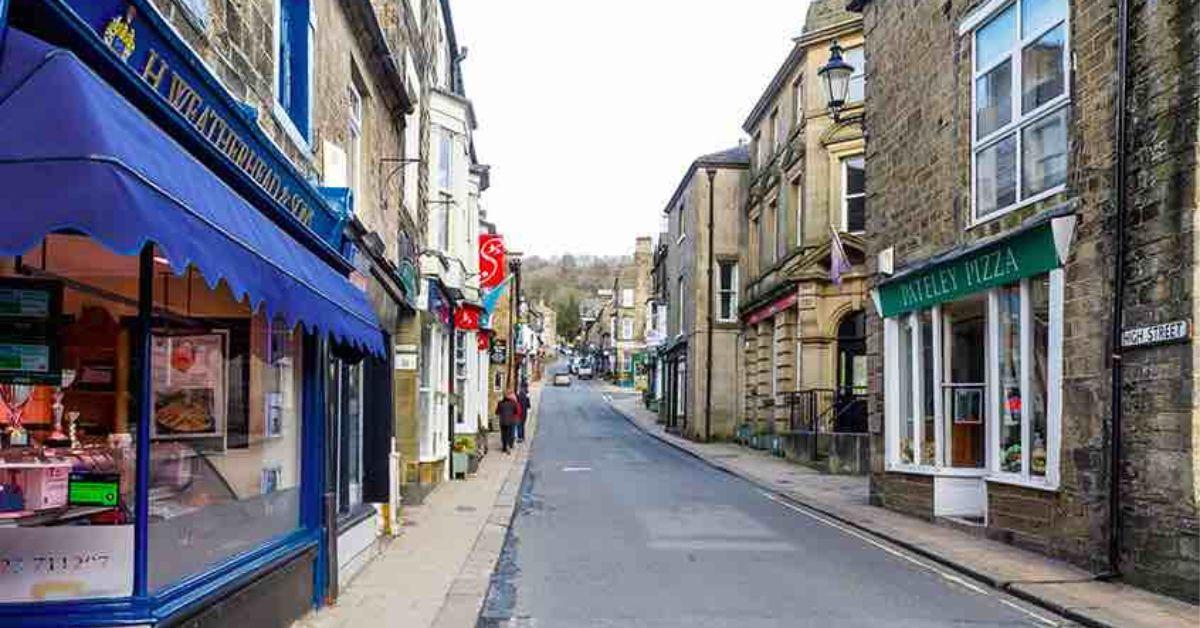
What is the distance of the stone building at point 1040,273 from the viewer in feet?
31.1

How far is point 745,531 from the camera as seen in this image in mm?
14000

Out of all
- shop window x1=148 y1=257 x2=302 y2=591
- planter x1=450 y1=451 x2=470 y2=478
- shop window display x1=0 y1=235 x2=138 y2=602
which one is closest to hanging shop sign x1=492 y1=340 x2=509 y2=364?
planter x1=450 y1=451 x2=470 y2=478

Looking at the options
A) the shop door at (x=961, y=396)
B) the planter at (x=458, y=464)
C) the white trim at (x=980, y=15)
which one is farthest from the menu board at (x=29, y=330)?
the planter at (x=458, y=464)

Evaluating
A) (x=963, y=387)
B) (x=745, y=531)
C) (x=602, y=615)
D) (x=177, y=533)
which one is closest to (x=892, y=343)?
(x=963, y=387)

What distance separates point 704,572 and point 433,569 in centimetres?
266

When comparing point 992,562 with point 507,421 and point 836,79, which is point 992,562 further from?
point 507,421

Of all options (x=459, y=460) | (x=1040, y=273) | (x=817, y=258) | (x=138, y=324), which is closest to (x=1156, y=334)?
(x=1040, y=273)

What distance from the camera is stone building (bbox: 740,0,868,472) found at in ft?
91.0

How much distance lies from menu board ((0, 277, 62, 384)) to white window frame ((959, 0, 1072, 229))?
32.1ft

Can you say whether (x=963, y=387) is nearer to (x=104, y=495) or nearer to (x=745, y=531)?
(x=745, y=531)

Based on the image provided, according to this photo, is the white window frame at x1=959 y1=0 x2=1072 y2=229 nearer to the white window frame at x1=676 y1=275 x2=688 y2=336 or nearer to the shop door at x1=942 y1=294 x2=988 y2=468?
the shop door at x1=942 y1=294 x2=988 y2=468

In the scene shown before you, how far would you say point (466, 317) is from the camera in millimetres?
22953

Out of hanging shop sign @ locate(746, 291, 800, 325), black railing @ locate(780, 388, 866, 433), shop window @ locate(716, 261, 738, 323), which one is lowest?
black railing @ locate(780, 388, 866, 433)

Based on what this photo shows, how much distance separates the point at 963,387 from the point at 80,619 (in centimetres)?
1232
